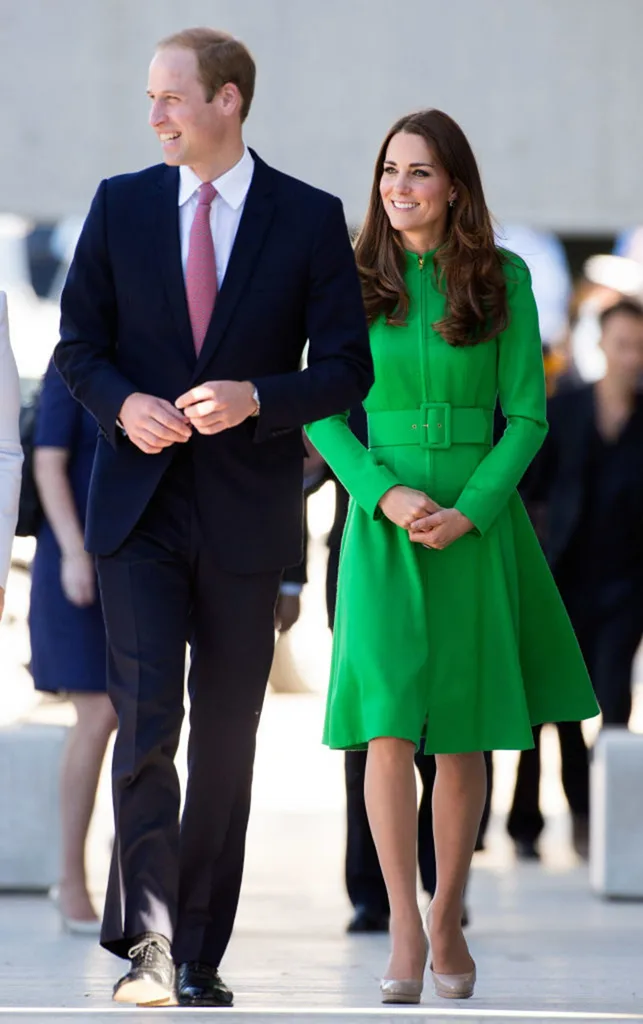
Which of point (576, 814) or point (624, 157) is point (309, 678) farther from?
point (576, 814)

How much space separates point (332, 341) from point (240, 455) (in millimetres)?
302

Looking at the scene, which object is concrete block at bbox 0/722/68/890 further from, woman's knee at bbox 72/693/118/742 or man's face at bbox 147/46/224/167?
man's face at bbox 147/46/224/167

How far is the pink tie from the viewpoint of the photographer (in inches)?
167

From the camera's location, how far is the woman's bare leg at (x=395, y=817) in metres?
4.36

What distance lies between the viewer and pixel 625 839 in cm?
651

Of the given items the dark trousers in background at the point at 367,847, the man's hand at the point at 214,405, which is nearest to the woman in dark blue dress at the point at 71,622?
the dark trousers in background at the point at 367,847

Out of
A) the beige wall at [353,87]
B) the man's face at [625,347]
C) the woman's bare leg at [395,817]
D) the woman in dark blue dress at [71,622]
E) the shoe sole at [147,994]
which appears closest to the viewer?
the shoe sole at [147,994]

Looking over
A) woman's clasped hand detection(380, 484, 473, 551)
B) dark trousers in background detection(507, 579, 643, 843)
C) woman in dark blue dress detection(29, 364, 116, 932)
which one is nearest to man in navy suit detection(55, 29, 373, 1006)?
woman's clasped hand detection(380, 484, 473, 551)

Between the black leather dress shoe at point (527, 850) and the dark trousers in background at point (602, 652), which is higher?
the dark trousers in background at point (602, 652)

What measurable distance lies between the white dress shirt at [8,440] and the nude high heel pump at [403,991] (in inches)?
46.0

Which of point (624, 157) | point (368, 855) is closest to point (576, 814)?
point (368, 855)

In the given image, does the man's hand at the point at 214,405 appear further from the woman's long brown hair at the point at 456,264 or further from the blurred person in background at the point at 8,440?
the woman's long brown hair at the point at 456,264

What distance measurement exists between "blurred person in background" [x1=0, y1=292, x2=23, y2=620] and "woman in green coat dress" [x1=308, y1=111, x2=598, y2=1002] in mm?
761

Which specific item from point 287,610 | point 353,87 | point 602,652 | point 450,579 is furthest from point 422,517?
point 353,87
